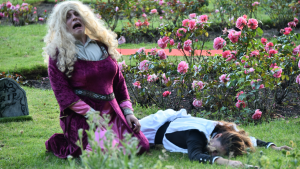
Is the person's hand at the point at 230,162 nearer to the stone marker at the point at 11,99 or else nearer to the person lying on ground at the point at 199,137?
the person lying on ground at the point at 199,137

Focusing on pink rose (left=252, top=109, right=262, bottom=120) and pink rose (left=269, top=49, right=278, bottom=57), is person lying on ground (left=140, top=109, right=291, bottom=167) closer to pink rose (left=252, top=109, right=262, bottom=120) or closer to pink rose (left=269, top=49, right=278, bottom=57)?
pink rose (left=252, top=109, right=262, bottom=120)

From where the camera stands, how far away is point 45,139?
12.3 ft

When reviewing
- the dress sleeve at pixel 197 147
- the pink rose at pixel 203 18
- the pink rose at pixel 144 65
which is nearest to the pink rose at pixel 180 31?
the pink rose at pixel 203 18

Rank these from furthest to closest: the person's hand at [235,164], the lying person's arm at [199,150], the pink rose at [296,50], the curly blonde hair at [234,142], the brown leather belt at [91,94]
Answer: the pink rose at [296,50]
the brown leather belt at [91,94]
the curly blonde hair at [234,142]
the lying person's arm at [199,150]
the person's hand at [235,164]

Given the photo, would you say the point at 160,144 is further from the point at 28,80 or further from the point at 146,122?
the point at 28,80

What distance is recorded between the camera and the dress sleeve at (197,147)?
8.53 ft

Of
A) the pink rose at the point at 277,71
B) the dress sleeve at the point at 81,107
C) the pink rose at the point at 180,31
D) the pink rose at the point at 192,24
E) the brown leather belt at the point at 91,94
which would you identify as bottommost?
the dress sleeve at the point at 81,107

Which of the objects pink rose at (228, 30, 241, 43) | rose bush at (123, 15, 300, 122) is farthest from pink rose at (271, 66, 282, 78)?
pink rose at (228, 30, 241, 43)

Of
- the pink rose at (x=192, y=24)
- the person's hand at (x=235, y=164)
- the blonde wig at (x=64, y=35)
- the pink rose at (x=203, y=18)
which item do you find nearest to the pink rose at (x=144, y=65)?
the pink rose at (x=192, y=24)

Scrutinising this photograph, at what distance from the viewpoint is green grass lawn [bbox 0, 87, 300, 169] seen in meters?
2.86

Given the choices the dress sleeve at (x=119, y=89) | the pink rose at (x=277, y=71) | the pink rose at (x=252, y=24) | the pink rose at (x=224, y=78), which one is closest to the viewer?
the dress sleeve at (x=119, y=89)

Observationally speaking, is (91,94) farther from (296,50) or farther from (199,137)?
(296,50)

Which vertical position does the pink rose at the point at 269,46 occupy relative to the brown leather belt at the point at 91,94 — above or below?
above

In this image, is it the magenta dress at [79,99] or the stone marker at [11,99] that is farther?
the stone marker at [11,99]
